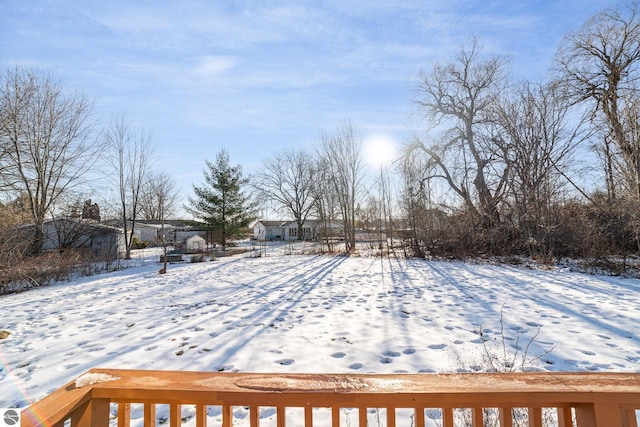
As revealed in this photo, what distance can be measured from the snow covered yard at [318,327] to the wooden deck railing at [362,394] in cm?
191

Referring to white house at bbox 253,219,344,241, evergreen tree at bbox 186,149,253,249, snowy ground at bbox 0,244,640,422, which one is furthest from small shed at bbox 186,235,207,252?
Answer: white house at bbox 253,219,344,241

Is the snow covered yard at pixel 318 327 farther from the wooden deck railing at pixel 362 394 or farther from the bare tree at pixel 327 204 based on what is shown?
the bare tree at pixel 327 204

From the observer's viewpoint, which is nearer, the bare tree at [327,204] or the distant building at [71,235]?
the distant building at [71,235]

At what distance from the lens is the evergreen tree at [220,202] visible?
71.5 feet

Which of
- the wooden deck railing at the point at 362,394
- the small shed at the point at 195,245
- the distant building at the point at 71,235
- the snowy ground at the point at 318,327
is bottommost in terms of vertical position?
the snowy ground at the point at 318,327

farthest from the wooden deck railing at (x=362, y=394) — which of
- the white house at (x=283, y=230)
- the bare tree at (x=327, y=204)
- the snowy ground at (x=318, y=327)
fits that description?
the white house at (x=283, y=230)

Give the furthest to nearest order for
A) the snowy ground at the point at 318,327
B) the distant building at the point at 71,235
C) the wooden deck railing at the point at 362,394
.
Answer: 1. the distant building at the point at 71,235
2. the snowy ground at the point at 318,327
3. the wooden deck railing at the point at 362,394

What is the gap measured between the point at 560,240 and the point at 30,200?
20.5m

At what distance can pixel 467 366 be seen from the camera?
9.11 ft

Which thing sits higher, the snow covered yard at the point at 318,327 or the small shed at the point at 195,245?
the small shed at the point at 195,245

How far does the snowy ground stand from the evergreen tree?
1455 cm

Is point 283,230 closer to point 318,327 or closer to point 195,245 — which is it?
point 195,245

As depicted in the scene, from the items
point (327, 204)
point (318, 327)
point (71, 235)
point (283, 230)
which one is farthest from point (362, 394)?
point (283, 230)

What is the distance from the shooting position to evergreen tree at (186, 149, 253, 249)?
21781 mm
